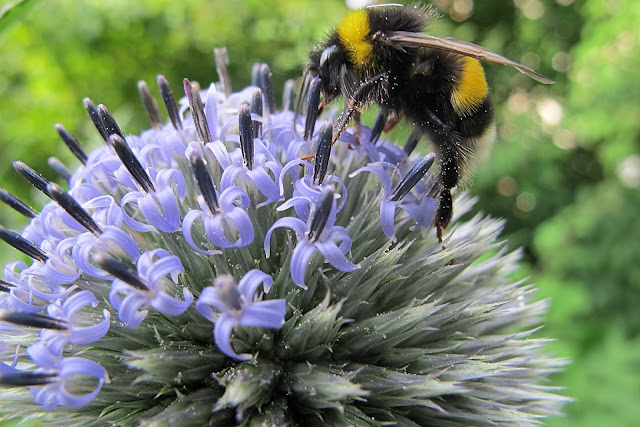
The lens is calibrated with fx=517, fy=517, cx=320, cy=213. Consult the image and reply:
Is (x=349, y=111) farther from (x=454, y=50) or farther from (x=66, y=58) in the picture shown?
(x=66, y=58)

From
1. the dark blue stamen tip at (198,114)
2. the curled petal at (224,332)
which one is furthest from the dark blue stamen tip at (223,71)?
the curled petal at (224,332)

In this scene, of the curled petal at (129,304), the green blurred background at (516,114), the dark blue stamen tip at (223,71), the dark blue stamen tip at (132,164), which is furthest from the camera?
the green blurred background at (516,114)

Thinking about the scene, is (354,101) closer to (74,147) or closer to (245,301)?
(245,301)

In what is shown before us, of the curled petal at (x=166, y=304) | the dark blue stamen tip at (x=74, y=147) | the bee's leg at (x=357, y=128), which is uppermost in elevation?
the bee's leg at (x=357, y=128)

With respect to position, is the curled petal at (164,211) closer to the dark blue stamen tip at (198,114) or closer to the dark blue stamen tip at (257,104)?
the dark blue stamen tip at (198,114)

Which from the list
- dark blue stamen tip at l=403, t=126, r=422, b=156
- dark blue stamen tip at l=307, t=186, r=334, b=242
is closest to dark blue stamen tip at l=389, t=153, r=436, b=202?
dark blue stamen tip at l=403, t=126, r=422, b=156

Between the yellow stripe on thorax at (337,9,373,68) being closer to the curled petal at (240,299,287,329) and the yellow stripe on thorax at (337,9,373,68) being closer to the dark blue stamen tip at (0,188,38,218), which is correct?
the curled petal at (240,299,287,329)
